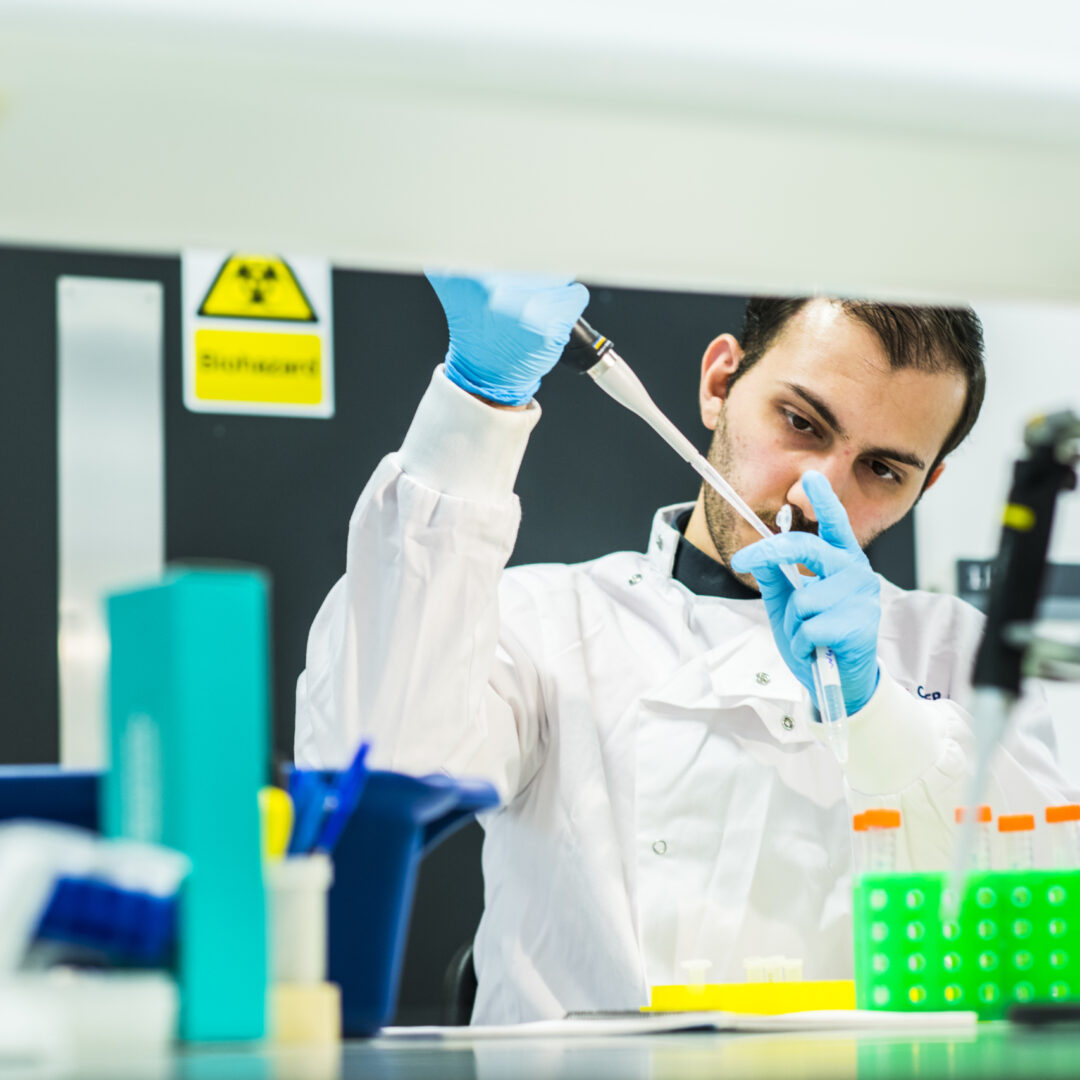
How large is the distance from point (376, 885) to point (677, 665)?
1129 mm

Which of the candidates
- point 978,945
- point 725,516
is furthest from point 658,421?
point 978,945

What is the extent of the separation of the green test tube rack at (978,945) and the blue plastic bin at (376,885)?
15.6 inches

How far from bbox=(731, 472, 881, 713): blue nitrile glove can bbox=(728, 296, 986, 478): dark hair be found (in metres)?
0.35

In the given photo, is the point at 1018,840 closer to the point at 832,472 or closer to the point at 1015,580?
the point at 1015,580

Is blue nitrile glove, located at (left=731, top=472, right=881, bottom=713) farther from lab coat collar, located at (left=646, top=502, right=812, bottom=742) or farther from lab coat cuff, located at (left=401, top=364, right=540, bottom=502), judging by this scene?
lab coat cuff, located at (left=401, top=364, right=540, bottom=502)

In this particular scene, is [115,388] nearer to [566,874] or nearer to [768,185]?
[566,874]

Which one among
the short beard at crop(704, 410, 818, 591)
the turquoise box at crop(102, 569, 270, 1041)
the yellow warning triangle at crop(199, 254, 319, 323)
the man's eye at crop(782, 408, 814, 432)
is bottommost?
the turquoise box at crop(102, 569, 270, 1041)

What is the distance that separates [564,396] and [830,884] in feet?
2.94

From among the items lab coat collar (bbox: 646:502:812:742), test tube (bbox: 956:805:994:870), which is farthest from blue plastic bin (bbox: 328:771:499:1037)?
lab coat collar (bbox: 646:502:812:742)

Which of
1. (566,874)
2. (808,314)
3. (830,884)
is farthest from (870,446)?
(566,874)

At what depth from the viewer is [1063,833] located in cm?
113

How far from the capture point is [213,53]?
1.50 ft

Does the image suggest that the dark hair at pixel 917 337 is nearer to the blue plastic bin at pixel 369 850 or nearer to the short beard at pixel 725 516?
the short beard at pixel 725 516

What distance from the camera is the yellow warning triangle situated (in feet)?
6.88
